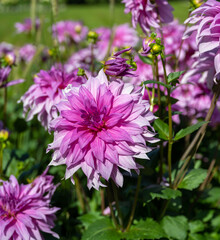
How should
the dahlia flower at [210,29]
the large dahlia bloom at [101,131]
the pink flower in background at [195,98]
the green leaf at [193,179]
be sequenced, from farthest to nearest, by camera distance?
the pink flower in background at [195,98]
the green leaf at [193,179]
the dahlia flower at [210,29]
the large dahlia bloom at [101,131]

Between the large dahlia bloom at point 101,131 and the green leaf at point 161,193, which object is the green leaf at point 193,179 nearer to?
the green leaf at point 161,193

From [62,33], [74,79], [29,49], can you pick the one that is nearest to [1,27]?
[29,49]

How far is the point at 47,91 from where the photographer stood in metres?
1.47

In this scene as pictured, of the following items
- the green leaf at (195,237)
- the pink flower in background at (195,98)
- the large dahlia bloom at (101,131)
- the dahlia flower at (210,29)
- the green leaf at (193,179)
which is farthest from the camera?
the pink flower in background at (195,98)

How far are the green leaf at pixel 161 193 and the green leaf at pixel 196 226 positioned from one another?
0.41 meters

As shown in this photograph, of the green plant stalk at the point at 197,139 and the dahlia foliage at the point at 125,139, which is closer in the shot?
the dahlia foliage at the point at 125,139

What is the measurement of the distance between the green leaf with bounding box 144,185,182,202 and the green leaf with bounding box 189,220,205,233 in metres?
0.41

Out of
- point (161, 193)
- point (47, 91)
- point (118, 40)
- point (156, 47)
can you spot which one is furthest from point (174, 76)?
point (118, 40)

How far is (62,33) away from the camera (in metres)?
3.49

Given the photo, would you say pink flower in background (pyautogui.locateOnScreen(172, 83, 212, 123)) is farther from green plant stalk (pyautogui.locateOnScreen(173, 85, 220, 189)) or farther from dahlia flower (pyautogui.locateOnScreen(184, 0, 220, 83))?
dahlia flower (pyautogui.locateOnScreen(184, 0, 220, 83))

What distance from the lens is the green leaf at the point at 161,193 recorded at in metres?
1.28

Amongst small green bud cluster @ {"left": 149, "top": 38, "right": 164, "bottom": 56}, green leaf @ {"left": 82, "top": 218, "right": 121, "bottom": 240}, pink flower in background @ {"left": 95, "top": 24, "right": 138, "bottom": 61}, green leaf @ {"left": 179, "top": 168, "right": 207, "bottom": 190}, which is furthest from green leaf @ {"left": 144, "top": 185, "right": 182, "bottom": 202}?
pink flower in background @ {"left": 95, "top": 24, "right": 138, "bottom": 61}

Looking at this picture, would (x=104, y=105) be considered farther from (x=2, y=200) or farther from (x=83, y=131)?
(x=2, y=200)

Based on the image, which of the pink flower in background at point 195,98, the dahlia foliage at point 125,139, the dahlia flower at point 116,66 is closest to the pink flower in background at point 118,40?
the dahlia foliage at point 125,139
